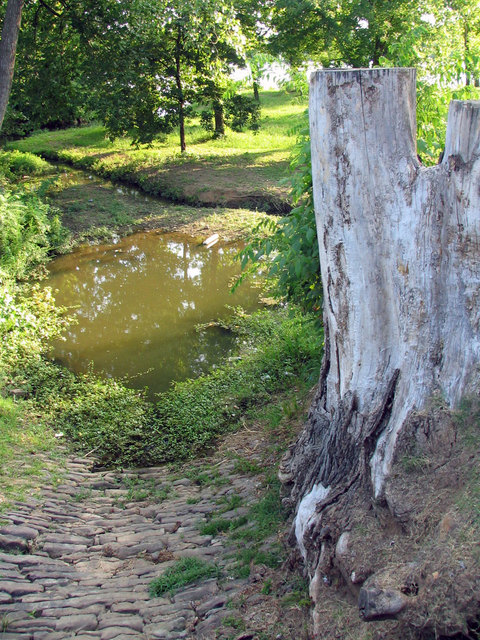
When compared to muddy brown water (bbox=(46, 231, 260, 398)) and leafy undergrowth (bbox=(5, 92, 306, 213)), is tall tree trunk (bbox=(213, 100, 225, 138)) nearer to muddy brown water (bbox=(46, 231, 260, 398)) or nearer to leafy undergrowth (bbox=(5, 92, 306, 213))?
leafy undergrowth (bbox=(5, 92, 306, 213))

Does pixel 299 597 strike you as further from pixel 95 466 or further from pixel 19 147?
pixel 19 147

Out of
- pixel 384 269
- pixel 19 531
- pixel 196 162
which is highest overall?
pixel 196 162

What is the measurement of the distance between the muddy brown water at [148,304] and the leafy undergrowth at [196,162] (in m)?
2.99

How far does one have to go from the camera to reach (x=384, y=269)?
333 cm

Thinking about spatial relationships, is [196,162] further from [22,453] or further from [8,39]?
[22,453]

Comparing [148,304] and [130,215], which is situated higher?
[130,215]

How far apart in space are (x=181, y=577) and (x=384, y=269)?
2522 mm

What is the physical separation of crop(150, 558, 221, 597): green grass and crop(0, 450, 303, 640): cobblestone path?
71mm

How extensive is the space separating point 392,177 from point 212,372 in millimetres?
5855

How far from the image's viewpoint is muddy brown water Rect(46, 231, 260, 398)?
30.5ft

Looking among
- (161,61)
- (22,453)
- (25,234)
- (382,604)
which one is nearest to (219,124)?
(161,61)

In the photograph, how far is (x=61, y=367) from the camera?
29.4 feet

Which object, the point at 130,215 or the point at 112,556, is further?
the point at 130,215

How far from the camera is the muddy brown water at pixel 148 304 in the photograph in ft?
30.5
